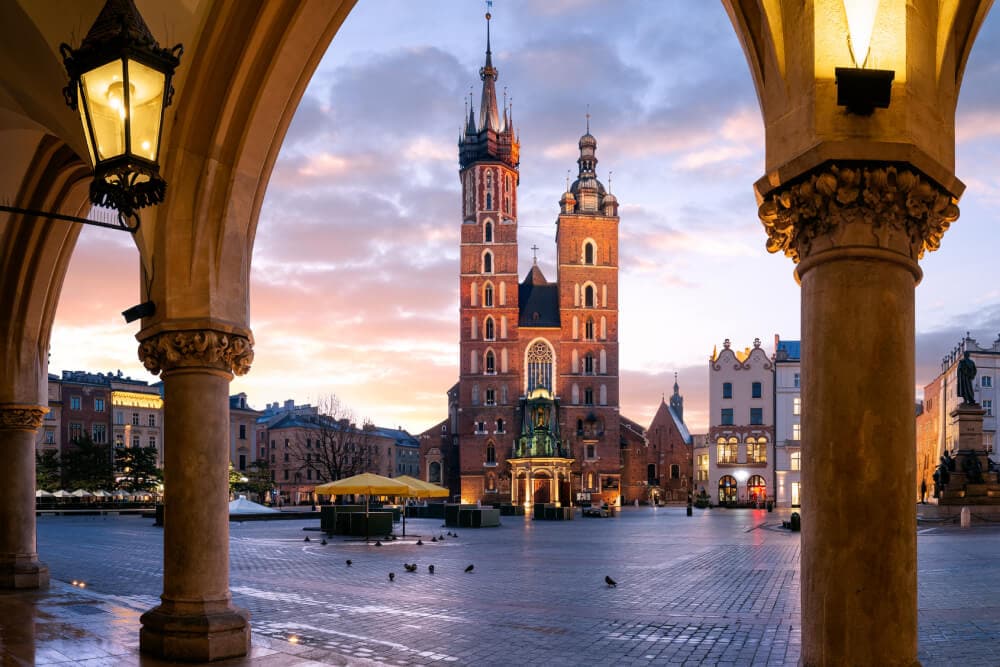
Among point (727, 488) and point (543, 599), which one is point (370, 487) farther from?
point (727, 488)

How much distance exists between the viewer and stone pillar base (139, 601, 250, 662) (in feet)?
26.9

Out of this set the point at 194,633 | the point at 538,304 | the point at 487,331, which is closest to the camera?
the point at 194,633

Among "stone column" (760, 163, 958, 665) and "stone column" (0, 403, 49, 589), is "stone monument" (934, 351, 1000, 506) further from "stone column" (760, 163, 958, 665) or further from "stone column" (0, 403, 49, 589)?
"stone column" (760, 163, 958, 665)

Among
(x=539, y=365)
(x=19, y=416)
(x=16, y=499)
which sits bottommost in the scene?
(x=16, y=499)

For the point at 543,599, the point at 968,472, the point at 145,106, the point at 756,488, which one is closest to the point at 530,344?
the point at 756,488

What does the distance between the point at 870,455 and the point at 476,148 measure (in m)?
85.1

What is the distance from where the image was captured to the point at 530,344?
82.8m

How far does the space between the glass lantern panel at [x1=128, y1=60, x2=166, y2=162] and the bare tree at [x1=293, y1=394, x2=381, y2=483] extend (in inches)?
2535

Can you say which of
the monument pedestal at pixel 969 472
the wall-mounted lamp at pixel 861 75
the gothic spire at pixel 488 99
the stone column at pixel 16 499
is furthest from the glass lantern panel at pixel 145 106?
the gothic spire at pixel 488 99

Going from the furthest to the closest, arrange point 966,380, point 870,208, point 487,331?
point 487,331, point 966,380, point 870,208

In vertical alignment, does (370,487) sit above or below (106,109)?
below

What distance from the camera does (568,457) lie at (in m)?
73.9

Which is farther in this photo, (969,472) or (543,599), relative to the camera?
(969,472)

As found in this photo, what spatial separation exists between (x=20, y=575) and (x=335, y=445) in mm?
85878
